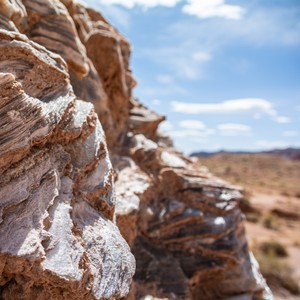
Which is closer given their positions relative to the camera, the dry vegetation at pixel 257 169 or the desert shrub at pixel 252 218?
the desert shrub at pixel 252 218

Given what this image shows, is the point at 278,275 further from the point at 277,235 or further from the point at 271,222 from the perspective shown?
the point at 271,222

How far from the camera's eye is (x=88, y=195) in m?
4.36

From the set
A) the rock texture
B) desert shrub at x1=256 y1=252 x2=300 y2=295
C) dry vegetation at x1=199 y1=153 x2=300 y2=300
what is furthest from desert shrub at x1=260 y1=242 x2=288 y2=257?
the rock texture

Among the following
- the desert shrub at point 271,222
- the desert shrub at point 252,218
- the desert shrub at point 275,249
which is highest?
the desert shrub at point 275,249

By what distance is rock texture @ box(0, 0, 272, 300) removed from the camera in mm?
3375

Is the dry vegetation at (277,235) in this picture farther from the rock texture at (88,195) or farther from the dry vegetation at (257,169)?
the dry vegetation at (257,169)

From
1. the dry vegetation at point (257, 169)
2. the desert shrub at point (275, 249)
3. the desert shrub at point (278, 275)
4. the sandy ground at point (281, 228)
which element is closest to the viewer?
the desert shrub at point (278, 275)

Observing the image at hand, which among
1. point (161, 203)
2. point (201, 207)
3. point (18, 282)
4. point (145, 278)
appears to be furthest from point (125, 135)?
point (18, 282)

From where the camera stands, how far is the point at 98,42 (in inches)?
316

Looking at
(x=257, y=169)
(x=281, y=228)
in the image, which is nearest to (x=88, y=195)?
(x=281, y=228)

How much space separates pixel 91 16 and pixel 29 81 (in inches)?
288

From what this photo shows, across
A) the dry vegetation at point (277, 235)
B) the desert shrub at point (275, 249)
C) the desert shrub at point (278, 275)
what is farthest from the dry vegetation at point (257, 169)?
the desert shrub at point (278, 275)

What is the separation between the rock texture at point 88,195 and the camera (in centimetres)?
338

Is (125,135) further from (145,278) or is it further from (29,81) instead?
(29,81)
